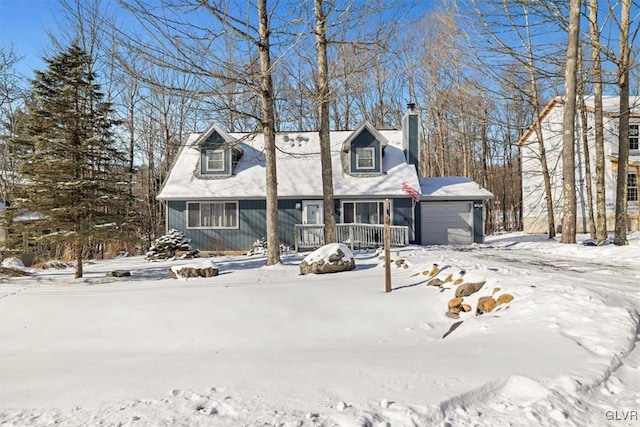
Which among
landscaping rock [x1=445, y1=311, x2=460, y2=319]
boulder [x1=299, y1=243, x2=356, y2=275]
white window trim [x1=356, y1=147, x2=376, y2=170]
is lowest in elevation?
landscaping rock [x1=445, y1=311, x2=460, y2=319]

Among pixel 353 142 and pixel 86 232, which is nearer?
pixel 86 232

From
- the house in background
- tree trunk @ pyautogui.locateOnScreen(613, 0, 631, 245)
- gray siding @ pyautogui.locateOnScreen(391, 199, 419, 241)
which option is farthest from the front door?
the house in background

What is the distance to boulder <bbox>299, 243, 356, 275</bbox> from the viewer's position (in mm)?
7910

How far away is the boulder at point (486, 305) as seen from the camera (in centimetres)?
461

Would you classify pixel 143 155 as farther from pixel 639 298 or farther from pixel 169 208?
pixel 639 298

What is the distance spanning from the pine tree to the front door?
7674 millimetres

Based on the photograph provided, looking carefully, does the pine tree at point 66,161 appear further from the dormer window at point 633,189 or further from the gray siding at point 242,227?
the dormer window at point 633,189

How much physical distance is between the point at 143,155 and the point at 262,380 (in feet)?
77.0

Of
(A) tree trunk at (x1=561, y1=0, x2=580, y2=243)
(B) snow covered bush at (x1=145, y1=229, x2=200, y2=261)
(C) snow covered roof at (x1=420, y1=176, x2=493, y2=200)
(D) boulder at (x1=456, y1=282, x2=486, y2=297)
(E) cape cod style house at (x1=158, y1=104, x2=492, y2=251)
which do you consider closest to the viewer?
(D) boulder at (x1=456, y1=282, x2=486, y2=297)

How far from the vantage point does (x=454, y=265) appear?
6.96m

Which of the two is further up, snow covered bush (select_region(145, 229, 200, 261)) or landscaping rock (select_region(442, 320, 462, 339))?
snow covered bush (select_region(145, 229, 200, 261))

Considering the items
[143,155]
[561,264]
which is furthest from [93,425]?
[143,155]

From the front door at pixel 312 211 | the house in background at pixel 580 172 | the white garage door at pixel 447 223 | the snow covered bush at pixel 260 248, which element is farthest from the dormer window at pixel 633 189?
the snow covered bush at pixel 260 248

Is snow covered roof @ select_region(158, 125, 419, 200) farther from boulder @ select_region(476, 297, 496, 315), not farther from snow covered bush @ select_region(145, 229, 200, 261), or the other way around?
boulder @ select_region(476, 297, 496, 315)
